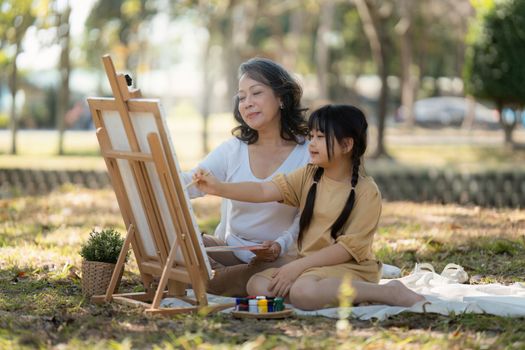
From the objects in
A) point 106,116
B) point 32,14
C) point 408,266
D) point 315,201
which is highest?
point 32,14

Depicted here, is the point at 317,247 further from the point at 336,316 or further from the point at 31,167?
the point at 31,167

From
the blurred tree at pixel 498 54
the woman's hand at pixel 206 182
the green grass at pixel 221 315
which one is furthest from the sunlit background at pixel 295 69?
the woman's hand at pixel 206 182

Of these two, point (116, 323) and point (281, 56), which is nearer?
point (116, 323)

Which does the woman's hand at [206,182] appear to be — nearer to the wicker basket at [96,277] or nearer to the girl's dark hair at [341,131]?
the girl's dark hair at [341,131]

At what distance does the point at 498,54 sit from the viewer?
16.2m

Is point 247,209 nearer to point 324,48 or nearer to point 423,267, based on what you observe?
point 423,267

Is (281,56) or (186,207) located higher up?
(281,56)

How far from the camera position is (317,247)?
16.0ft

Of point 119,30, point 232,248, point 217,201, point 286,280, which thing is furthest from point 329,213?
point 119,30

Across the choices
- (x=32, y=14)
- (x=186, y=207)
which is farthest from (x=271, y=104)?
(x=32, y=14)

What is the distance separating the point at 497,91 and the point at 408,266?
1056 cm

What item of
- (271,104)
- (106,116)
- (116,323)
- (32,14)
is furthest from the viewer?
(32,14)

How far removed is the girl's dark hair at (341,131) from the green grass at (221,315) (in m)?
0.62

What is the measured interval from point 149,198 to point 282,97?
1.05m
